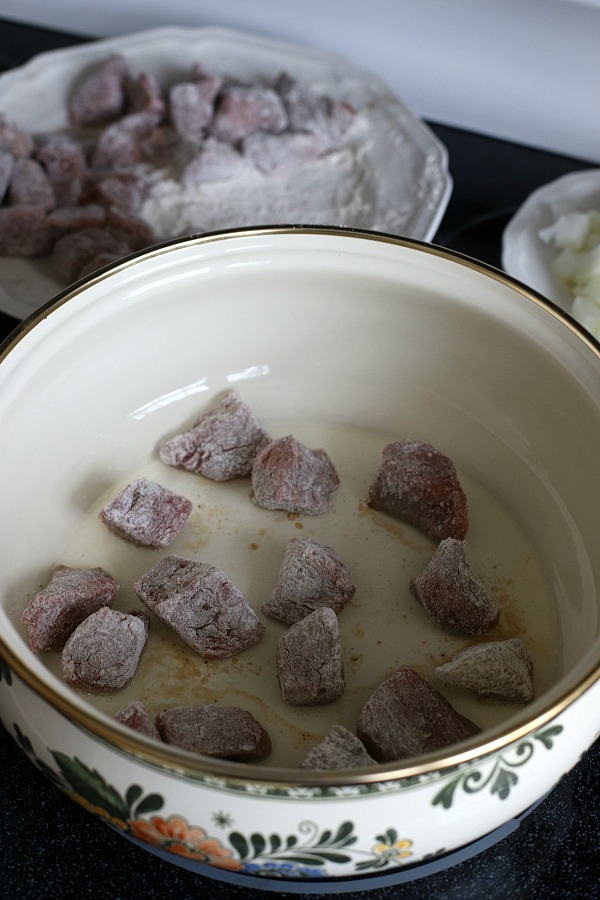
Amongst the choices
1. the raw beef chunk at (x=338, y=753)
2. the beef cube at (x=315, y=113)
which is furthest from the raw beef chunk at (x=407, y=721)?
the beef cube at (x=315, y=113)

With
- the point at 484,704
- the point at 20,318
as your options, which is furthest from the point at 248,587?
the point at 20,318

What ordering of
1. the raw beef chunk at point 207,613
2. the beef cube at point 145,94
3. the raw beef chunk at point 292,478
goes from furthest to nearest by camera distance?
the beef cube at point 145,94 → the raw beef chunk at point 292,478 → the raw beef chunk at point 207,613

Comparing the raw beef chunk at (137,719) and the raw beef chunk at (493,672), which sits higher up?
the raw beef chunk at (493,672)

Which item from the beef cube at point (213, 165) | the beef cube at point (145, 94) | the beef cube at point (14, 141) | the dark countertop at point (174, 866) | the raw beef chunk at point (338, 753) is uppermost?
the beef cube at point (145, 94)

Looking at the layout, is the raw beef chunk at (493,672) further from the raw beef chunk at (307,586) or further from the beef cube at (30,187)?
the beef cube at (30,187)

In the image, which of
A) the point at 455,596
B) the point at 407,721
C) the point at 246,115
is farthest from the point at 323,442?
the point at 246,115

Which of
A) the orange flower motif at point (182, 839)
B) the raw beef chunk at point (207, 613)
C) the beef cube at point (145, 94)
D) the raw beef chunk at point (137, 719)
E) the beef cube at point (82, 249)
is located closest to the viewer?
the orange flower motif at point (182, 839)

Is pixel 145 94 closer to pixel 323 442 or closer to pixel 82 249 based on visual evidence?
pixel 82 249

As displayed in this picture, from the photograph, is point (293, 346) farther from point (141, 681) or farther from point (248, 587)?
point (141, 681)
